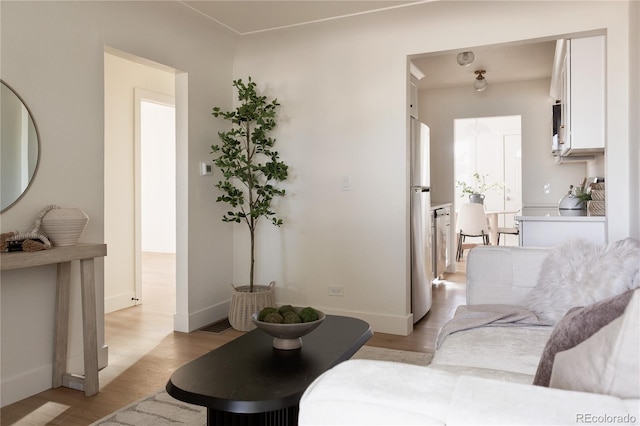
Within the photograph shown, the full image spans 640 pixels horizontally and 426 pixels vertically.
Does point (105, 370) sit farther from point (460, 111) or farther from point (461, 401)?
point (460, 111)

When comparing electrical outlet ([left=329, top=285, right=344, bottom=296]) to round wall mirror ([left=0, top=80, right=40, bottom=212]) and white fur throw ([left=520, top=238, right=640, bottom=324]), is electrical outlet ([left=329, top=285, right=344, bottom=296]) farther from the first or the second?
round wall mirror ([left=0, top=80, right=40, bottom=212])

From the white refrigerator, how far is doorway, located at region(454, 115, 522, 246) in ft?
16.3

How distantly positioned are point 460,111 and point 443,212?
148 cm

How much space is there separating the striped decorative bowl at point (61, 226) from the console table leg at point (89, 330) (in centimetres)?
15

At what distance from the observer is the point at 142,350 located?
11.1 ft

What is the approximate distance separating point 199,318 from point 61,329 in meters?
1.33

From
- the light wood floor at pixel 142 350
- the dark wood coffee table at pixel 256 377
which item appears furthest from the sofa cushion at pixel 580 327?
the light wood floor at pixel 142 350

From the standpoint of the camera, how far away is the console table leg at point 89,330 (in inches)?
103

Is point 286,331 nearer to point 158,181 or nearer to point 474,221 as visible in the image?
point 474,221

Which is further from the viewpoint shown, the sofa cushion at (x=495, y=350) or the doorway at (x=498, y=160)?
the doorway at (x=498, y=160)

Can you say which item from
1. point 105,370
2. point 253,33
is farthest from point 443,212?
point 105,370

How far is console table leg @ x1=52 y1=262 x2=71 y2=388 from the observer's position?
2748 millimetres

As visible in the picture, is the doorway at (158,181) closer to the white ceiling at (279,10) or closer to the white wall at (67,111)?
the white wall at (67,111)

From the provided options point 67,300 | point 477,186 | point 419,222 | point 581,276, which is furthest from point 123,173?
point 477,186
